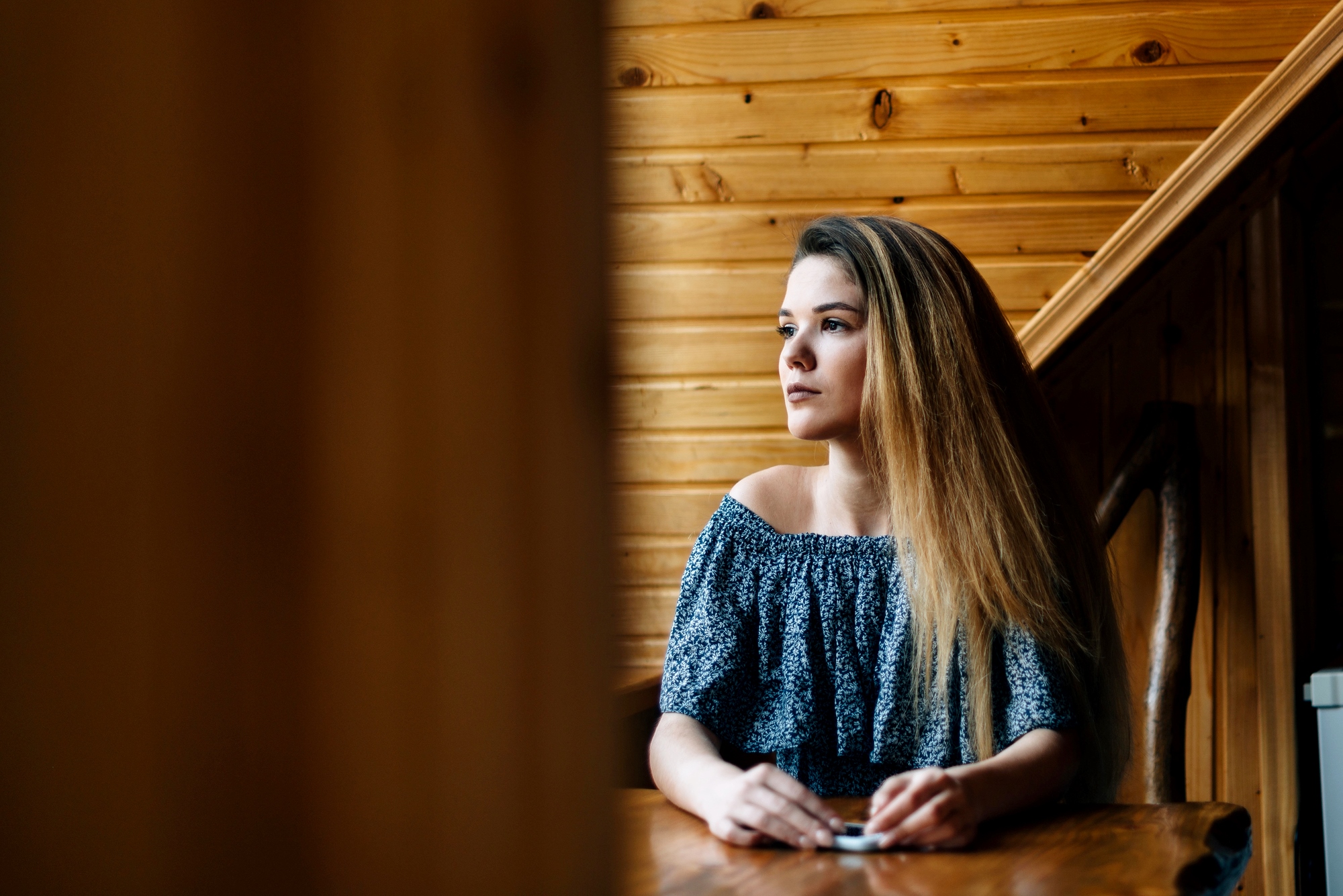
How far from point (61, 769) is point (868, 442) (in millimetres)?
1334

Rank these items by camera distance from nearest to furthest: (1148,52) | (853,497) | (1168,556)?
(853,497) < (1168,556) < (1148,52)

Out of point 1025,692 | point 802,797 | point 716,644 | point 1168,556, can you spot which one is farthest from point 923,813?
point 1168,556

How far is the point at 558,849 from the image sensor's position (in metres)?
0.25

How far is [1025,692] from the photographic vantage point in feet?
4.18

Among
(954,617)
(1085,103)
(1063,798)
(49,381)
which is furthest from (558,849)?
(1085,103)

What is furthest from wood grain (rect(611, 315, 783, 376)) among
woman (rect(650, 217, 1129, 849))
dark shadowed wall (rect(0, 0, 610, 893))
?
dark shadowed wall (rect(0, 0, 610, 893))

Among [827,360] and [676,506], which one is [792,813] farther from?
[676,506]

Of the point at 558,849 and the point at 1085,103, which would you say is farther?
the point at 1085,103

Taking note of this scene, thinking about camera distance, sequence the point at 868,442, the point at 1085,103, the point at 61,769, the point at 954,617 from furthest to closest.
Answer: the point at 1085,103 < the point at 868,442 < the point at 954,617 < the point at 61,769

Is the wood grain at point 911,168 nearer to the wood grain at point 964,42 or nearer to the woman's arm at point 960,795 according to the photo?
the wood grain at point 964,42

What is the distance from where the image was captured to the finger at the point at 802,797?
968mm

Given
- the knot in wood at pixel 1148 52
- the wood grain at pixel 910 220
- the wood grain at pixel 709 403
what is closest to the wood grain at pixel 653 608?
the wood grain at pixel 709 403

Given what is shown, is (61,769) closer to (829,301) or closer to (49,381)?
(49,381)

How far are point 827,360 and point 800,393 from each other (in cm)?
6
